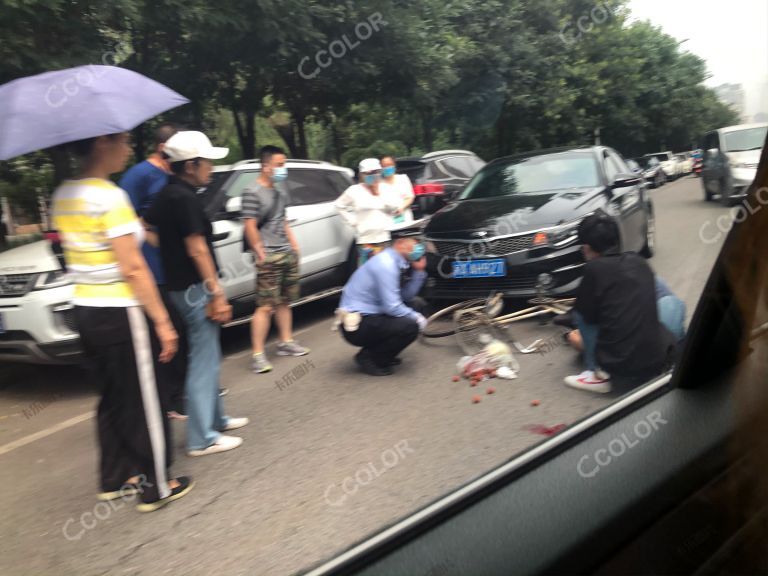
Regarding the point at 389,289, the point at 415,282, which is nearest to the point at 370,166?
the point at 415,282

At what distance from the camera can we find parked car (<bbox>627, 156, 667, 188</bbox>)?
4399 millimetres

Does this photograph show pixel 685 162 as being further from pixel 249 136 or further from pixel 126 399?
pixel 249 136

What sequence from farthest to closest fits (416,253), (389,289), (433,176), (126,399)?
(433,176) < (416,253) < (389,289) < (126,399)

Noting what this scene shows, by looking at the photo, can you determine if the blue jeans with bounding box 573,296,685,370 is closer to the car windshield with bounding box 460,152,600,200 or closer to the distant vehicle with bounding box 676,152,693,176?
the distant vehicle with bounding box 676,152,693,176

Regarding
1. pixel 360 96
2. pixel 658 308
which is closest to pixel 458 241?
pixel 658 308

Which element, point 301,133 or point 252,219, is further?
point 301,133

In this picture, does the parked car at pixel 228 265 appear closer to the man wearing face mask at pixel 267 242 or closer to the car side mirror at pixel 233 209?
the car side mirror at pixel 233 209

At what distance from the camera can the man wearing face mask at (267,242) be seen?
5.10 meters

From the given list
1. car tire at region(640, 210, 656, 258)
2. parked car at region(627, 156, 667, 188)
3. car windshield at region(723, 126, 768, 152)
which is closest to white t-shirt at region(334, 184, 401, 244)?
parked car at region(627, 156, 667, 188)

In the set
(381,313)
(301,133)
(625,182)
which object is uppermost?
(301,133)

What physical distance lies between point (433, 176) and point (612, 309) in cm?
563

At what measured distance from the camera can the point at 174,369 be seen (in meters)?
3.79

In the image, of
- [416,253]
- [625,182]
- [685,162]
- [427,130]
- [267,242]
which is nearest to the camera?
[685,162]

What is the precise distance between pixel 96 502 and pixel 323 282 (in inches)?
155
